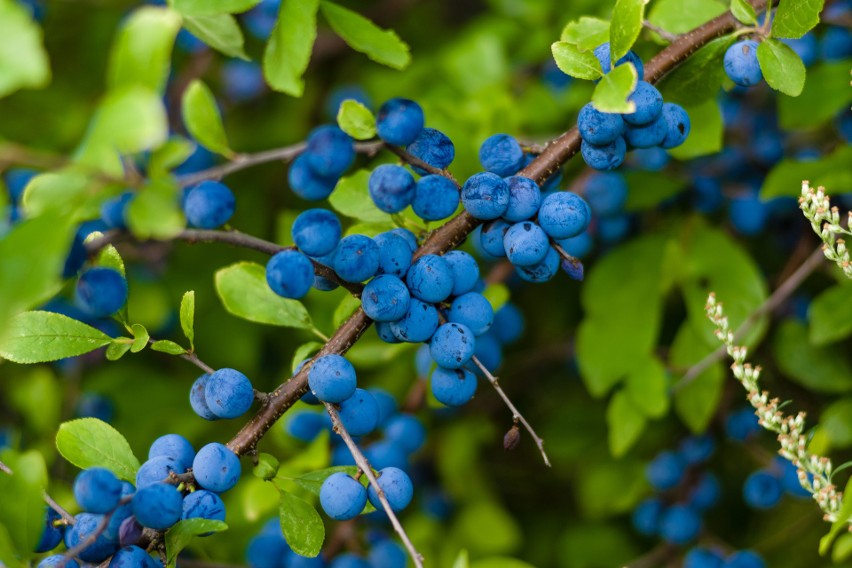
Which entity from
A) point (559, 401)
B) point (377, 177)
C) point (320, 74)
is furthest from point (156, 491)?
point (320, 74)

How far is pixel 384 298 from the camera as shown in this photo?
107 centimetres

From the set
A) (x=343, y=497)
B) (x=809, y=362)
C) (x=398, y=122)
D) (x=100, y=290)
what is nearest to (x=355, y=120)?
(x=398, y=122)

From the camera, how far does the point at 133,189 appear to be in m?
0.86

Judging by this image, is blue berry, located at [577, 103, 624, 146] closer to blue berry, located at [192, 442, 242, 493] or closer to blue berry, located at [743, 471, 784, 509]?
blue berry, located at [192, 442, 242, 493]

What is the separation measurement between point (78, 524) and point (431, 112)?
108cm

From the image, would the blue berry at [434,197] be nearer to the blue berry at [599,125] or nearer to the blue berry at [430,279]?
the blue berry at [430,279]

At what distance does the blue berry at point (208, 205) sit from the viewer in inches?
42.8

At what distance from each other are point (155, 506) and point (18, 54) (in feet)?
1.67

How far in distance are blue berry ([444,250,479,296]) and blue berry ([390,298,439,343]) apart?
0.18 ft

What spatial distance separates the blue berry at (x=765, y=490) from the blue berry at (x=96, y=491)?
4.71 feet

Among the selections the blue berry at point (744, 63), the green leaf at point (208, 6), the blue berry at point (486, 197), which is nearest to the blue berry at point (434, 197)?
the blue berry at point (486, 197)

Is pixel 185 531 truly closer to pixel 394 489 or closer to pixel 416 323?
pixel 394 489

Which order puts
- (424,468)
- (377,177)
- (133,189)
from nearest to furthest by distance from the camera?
(133,189) → (377,177) → (424,468)

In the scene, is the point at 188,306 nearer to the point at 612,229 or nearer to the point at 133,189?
the point at 133,189
